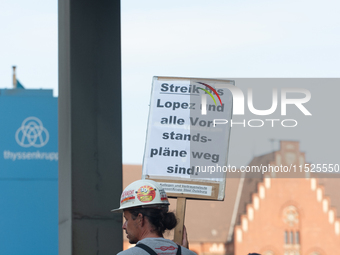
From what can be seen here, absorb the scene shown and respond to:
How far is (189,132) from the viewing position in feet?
9.87

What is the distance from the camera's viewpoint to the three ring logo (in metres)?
15.7

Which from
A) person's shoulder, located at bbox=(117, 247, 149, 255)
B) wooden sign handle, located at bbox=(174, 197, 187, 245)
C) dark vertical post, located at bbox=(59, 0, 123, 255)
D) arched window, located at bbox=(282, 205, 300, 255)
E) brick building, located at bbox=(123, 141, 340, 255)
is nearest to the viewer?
person's shoulder, located at bbox=(117, 247, 149, 255)

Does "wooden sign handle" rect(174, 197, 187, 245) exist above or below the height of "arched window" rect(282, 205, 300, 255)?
above

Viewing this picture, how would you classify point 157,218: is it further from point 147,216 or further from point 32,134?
point 32,134

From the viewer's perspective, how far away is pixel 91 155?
243cm

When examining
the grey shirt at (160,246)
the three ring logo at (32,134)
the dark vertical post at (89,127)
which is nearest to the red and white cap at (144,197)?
Answer: the grey shirt at (160,246)

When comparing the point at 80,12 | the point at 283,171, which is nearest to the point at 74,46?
the point at 80,12

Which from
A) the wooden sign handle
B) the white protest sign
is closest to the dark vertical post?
the wooden sign handle

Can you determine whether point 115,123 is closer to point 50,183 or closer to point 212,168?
point 212,168

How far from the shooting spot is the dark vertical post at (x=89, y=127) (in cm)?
238

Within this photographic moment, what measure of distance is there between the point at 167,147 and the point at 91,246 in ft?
2.58

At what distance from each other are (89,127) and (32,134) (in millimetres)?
13923

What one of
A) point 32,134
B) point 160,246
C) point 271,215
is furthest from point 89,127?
point 271,215

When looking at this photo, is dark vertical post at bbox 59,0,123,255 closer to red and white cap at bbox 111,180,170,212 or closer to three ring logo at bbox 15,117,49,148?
red and white cap at bbox 111,180,170,212
